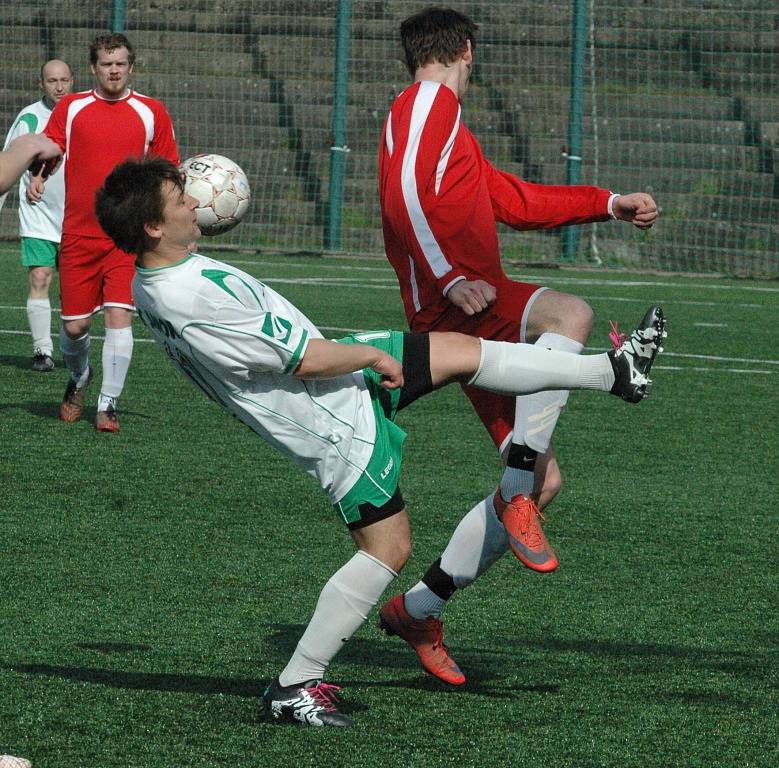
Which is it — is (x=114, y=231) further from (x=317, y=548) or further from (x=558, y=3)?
(x=558, y=3)

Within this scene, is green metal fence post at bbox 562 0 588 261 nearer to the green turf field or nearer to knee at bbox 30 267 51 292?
the green turf field

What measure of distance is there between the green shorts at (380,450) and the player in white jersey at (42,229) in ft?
17.6

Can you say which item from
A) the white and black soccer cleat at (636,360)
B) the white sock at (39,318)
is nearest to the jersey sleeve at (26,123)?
the white sock at (39,318)

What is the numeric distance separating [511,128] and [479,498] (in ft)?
42.2

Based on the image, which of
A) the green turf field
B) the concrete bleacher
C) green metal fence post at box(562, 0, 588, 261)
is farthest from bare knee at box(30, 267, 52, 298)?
green metal fence post at box(562, 0, 588, 261)

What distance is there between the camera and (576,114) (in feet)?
53.5

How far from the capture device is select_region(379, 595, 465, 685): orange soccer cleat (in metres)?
3.77

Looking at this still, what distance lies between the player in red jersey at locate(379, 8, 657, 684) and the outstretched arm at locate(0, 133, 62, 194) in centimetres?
118

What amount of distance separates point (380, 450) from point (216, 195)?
1.67 m

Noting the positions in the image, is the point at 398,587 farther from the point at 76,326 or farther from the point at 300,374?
the point at 76,326

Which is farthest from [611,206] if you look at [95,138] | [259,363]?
[95,138]

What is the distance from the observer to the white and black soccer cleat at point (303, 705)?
3363 mm

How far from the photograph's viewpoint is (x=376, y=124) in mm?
18281

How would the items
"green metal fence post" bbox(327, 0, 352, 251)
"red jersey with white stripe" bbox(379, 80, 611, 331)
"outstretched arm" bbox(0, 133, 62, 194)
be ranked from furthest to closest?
"green metal fence post" bbox(327, 0, 352, 251) → "red jersey with white stripe" bbox(379, 80, 611, 331) → "outstretched arm" bbox(0, 133, 62, 194)
